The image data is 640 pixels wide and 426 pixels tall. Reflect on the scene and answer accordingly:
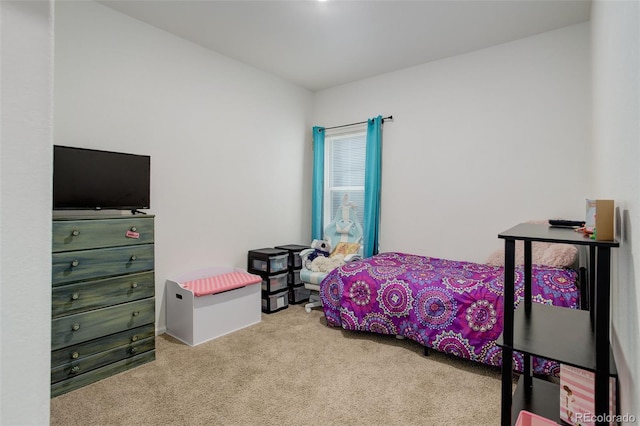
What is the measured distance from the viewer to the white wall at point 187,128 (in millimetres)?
2525

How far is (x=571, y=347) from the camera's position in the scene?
1236 mm

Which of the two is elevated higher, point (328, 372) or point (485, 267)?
point (485, 267)

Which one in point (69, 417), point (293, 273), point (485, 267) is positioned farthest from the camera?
point (293, 273)

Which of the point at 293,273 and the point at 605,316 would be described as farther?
the point at 293,273

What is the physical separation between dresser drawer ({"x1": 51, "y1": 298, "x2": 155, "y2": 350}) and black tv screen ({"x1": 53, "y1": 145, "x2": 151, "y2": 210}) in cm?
74

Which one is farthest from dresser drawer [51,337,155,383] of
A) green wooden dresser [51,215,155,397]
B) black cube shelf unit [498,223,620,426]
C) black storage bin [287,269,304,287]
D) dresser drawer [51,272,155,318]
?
black cube shelf unit [498,223,620,426]

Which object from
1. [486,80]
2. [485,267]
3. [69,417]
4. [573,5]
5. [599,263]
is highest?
[573,5]

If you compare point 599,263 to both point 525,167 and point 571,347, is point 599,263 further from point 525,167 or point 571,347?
point 525,167

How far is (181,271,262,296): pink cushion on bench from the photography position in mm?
2846

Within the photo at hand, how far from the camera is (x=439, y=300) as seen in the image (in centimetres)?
246

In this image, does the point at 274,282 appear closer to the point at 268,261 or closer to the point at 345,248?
the point at 268,261

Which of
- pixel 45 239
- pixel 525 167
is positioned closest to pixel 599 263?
pixel 45 239

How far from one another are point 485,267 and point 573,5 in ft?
7.37

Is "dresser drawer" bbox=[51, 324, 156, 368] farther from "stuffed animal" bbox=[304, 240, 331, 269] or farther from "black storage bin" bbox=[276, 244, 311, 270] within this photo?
"stuffed animal" bbox=[304, 240, 331, 269]
